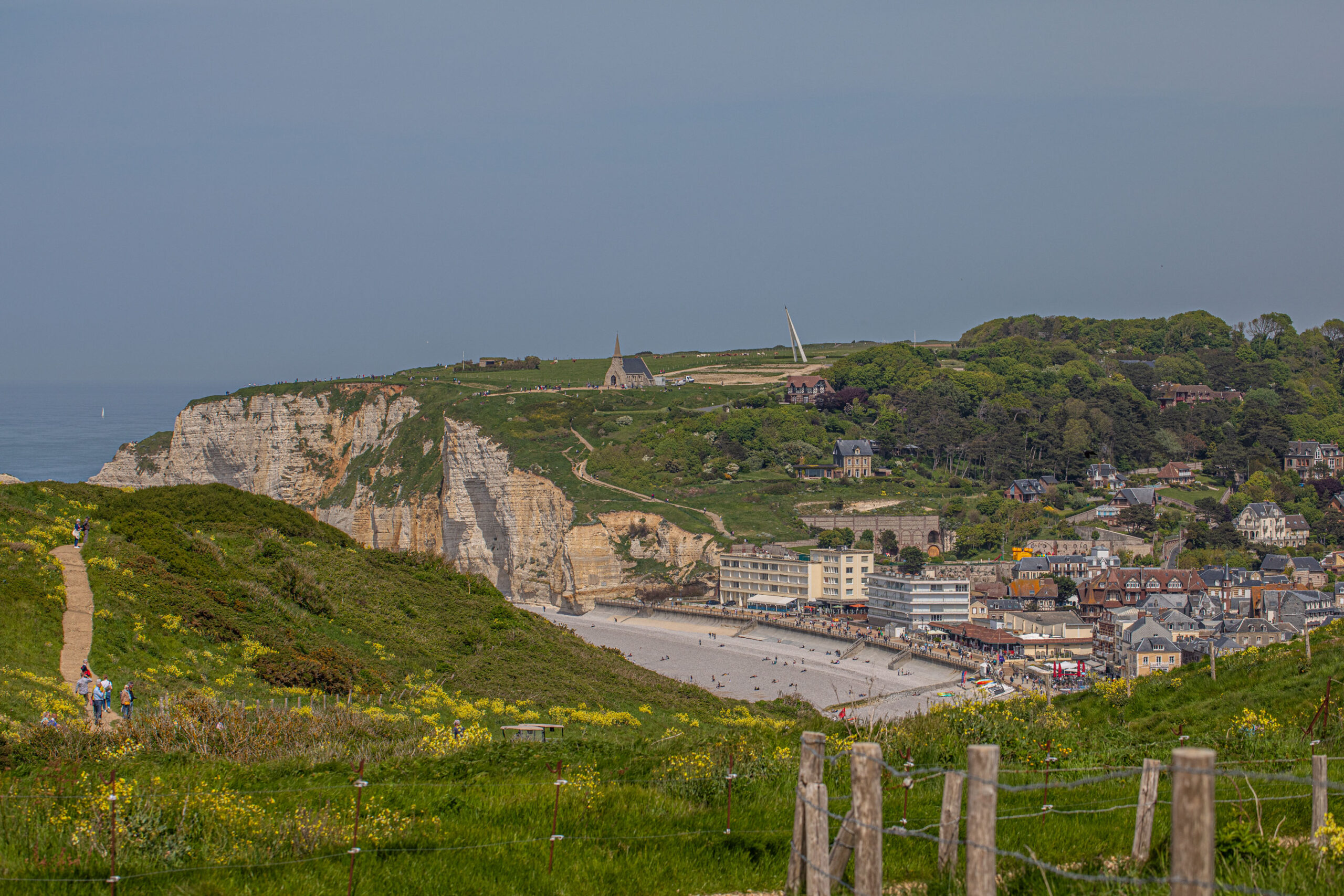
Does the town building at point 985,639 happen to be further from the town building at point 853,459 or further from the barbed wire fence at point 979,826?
the barbed wire fence at point 979,826

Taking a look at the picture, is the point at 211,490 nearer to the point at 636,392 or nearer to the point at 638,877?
the point at 638,877

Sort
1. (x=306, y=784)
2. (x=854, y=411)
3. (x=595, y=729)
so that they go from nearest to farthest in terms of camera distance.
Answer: (x=306, y=784) < (x=595, y=729) < (x=854, y=411)

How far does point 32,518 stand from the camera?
767 inches

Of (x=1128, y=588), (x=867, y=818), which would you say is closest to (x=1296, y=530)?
(x=1128, y=588)

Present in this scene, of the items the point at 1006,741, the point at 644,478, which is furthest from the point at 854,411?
the point at 1006,741

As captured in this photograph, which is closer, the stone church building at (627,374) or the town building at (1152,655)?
the town building at (1152,655)

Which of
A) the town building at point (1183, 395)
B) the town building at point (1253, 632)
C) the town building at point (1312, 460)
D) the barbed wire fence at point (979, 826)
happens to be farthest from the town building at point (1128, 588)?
the town building at point (1183, 395)

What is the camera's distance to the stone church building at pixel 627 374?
96125mm

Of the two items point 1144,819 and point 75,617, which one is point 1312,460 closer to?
point 75,617

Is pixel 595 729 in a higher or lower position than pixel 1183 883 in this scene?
lower

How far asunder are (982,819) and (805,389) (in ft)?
291

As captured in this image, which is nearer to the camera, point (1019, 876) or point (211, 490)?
point (1019, 876)

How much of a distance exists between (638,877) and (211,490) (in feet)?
78.5

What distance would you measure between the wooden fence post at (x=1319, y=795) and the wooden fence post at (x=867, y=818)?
2.30 metres
